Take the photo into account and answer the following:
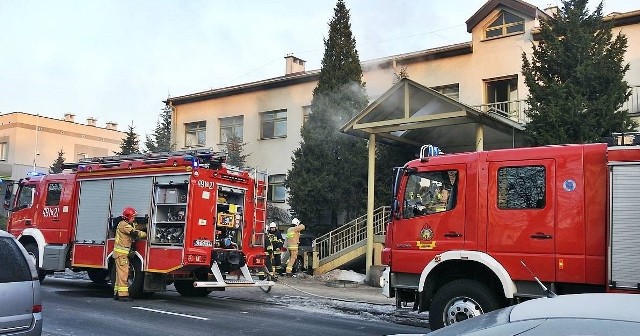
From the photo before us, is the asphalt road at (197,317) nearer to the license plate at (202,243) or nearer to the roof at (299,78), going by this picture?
the license plate at (202,243)

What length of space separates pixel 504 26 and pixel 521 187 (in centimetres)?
1419

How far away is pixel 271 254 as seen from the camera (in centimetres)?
1655

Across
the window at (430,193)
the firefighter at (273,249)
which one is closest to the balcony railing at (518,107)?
the firefighter at (273,249)

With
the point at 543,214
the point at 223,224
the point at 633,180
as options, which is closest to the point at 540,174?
the point at 543,214

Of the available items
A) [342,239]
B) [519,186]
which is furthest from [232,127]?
[519,186]

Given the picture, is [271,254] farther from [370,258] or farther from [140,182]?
[140,182]

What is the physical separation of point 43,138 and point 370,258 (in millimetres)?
47351

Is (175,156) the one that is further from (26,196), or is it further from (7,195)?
(7,195)

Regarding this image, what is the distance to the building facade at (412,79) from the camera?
19625 millimetres

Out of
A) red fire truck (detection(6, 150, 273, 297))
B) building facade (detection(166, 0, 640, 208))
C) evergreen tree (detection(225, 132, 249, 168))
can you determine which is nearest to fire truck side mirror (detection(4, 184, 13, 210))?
red fire truck (detection(6, 150, 273, 297))

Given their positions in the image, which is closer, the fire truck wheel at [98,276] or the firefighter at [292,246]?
the fire truck wheel at [98,276]

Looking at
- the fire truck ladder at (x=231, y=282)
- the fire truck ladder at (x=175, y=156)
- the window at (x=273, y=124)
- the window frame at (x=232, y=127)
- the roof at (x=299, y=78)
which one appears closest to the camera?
the fire truck ladder at (x=231, y=282)

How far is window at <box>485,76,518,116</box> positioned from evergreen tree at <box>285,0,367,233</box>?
4.25 meters

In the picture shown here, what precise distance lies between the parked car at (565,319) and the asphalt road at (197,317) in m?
5.98
